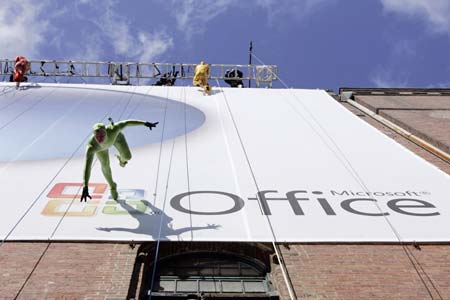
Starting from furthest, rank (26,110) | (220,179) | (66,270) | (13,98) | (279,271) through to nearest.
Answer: (13,98) → (26,110) → (220,179) → (279,271) → (66,270)

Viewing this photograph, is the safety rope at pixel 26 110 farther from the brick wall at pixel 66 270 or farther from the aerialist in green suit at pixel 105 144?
the brick wall at pixel 66 270

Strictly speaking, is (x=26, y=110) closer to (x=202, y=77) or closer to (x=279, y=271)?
(x=202, y=77)

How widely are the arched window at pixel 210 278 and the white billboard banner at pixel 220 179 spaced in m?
0.50

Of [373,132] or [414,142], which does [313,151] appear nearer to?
[373,132]

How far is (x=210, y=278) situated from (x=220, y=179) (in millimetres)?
2717

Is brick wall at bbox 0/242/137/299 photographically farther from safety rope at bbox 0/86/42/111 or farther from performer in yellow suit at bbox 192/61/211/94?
performer in yellow suit at bbox 192/61/211/94

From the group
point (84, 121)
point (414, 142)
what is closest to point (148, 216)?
point (84, 121)

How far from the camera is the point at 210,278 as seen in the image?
821 cm

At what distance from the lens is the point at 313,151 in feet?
40.2

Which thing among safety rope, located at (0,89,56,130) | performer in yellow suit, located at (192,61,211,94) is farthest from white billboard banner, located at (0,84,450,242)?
performer in yellow suit, located at (192,61,211,94)

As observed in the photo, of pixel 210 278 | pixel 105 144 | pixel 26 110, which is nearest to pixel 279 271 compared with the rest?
pixel 210 278

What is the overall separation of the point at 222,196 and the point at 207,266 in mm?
1703

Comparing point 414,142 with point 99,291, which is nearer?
point 99,291

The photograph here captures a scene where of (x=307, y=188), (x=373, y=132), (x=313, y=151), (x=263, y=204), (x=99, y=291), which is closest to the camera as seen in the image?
(x=99, y=291)
